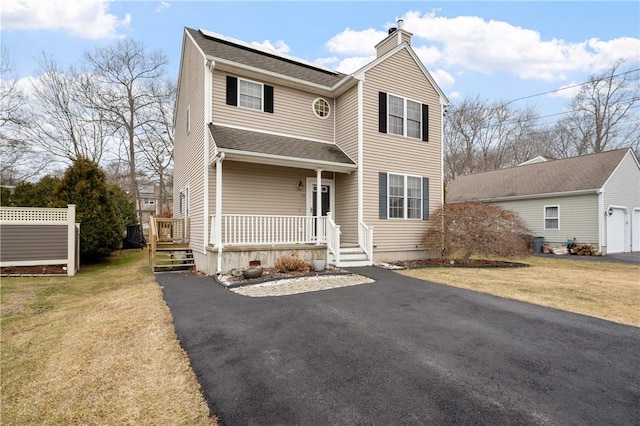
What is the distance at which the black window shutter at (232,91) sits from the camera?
388 inches

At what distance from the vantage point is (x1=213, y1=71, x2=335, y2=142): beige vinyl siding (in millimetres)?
9727

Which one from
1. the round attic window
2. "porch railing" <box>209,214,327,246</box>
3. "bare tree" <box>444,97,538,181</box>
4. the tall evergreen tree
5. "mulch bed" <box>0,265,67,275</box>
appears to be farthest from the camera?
"bare tree" <box>444,97,538,181</box>

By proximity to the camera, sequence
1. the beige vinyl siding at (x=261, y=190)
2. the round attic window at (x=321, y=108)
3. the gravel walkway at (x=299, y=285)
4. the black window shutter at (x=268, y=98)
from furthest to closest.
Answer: the round attic window at (x=321, y=108)
the black window shutter at (x=268, y=98)
the beige vinyl siding at (x=261, y=190)
the gravel walkway at (x=299, y=285)

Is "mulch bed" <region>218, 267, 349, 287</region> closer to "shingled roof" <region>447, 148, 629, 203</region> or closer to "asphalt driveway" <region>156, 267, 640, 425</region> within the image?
"asphalt driveway" <region>156, 267, 640, 425</region>

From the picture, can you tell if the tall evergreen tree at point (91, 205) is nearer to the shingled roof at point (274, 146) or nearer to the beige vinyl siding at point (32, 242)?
the beige vinyl siding at point (32, 242)

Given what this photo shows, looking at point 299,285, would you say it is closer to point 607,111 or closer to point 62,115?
point 62,115

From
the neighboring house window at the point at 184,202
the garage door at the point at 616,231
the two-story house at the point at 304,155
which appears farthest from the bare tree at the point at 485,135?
the neighboring house window at the point at 184,202

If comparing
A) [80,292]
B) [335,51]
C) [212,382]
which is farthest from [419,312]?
[335,51]

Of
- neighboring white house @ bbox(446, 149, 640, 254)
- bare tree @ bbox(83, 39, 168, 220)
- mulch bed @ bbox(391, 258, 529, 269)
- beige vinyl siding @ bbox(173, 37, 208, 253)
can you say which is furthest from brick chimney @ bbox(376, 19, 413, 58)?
bare tree @ bbox(83, 39, 168, 220)

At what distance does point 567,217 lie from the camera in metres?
16.6

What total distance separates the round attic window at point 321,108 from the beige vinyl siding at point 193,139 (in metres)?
3.89

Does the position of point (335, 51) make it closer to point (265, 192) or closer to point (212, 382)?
point (265, 192)

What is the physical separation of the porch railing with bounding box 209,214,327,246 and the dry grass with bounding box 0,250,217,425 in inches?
97.7

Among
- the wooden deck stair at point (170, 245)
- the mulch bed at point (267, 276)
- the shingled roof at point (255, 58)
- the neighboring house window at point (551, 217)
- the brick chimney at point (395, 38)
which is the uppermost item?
the brick chimney at point (395, 38)
